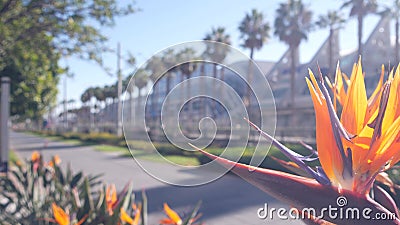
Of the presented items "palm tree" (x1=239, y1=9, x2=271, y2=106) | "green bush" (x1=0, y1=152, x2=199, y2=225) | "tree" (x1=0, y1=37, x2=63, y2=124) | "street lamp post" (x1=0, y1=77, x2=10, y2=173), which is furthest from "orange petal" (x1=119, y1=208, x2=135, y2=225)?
"tree" (x1=0, y1=37, x2=63, y2=124)

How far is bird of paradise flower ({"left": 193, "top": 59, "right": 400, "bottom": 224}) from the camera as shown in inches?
20.8

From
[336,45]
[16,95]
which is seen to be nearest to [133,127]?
[336,45]

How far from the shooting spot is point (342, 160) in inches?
21.7

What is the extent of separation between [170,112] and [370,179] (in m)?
0.54

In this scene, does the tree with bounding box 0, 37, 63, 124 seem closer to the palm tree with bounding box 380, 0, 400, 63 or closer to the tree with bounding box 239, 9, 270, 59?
the tree with bounding box 239, 9, 270, 59

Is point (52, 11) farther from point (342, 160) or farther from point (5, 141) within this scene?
point (342, 160)

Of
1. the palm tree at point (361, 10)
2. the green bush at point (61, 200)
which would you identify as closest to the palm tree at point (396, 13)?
the palm tree at point (361, 10)

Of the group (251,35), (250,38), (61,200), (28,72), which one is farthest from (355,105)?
(28,72)

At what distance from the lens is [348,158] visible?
55cm

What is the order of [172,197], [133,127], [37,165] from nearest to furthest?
[133,127], [37,165], [172,197]

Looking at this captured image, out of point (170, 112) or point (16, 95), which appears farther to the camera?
point (16, 95)

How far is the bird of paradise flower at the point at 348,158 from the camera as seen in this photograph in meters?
0.53

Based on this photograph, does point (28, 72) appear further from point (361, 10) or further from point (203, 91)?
point (203, 91)

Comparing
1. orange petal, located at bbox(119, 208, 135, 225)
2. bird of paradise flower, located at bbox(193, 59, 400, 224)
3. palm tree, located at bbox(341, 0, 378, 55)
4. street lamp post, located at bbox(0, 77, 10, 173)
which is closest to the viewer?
bird of paradise flower, located at bbox(193, 59, 400, 224)
